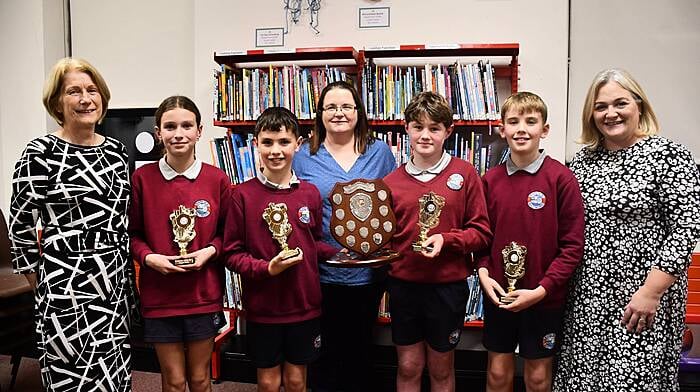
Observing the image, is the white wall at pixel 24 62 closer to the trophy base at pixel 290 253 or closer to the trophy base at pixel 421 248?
the trophy base at pixel 290 253

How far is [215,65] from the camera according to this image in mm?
3654

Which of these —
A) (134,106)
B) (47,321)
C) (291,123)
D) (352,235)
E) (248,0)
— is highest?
(248,0)

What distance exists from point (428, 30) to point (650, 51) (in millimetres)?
1419

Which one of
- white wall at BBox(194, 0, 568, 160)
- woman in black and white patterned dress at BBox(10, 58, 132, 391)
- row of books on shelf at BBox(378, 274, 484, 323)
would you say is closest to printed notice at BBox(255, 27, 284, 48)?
white wall at BBox(194, 0, 568, 160)

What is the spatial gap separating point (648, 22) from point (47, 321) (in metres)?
3.69

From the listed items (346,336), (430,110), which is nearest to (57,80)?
(430,110)

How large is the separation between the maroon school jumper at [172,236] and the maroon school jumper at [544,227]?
114cm

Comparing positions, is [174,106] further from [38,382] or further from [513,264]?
[38,382]

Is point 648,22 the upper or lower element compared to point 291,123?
upper

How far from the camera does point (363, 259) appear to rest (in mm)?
2020

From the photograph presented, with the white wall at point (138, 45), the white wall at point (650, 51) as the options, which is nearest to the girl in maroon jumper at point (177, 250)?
the white wall at point (138, 45)

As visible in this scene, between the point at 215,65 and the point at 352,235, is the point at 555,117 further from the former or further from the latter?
the point at 215,65

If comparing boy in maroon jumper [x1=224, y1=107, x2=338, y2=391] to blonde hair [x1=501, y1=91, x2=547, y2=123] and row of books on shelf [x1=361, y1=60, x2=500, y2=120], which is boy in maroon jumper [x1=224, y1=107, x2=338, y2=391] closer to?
blonde hair [x1=501, y1=91, x2=547, y2=123]

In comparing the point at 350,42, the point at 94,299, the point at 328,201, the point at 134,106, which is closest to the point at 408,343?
the point at 328,201
